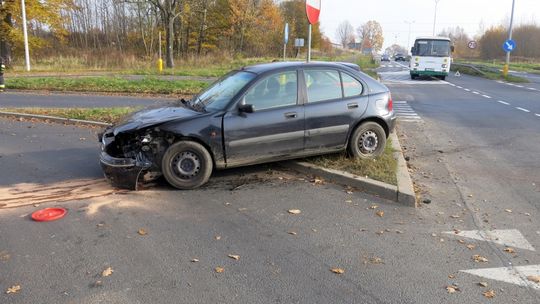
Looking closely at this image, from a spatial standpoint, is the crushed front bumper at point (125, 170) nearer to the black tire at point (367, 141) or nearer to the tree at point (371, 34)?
the black tire at point (367, 141)

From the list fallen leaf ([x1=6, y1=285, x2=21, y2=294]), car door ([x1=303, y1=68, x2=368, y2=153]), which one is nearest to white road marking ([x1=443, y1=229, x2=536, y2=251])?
car door ([x1=303, y1=68, x2=368, y2=153])

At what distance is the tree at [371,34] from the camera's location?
492 feet

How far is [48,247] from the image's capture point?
4.26 meters

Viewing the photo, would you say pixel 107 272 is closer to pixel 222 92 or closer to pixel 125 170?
pixel 125 170

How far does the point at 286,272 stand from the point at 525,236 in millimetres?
2597

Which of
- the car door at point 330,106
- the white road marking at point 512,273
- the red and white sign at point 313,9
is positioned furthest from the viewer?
the red and white sign at point 313,9

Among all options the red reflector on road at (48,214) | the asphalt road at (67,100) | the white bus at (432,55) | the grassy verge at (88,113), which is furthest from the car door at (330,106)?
the white bus at (432,55)

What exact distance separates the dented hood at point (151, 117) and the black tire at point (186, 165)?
379mm

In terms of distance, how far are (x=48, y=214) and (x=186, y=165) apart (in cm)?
172

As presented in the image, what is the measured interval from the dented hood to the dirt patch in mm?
770

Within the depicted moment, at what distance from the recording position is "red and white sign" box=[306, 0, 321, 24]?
27.7 ft

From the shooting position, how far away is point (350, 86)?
697cm

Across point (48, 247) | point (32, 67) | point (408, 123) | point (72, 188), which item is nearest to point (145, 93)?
point (408, 123)

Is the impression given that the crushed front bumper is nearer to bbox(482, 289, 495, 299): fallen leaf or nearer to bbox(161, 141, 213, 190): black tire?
bbox(161, 141, 213, 190): black tire
